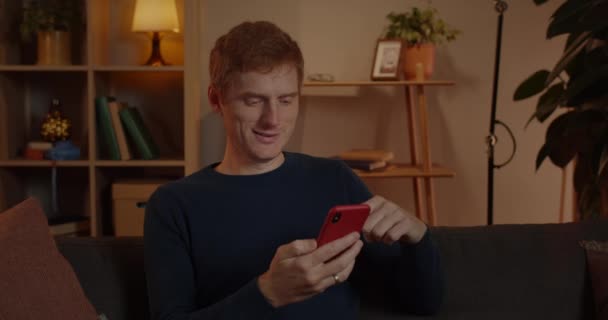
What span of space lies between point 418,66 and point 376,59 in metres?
0.19

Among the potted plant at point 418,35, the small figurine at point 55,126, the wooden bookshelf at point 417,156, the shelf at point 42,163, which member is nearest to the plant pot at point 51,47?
the small figurine at point 55,126

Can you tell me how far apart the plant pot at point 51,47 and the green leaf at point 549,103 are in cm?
198

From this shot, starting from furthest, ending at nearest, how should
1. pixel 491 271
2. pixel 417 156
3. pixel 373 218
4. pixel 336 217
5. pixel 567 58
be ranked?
pixel 417 156
pixel 567 58
pixel 491 271
pixel 373 218
pixel 336 217

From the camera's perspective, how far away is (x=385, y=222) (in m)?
1.23

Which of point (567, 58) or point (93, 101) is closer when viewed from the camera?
point (567, 58)

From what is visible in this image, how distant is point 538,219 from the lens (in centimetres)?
358

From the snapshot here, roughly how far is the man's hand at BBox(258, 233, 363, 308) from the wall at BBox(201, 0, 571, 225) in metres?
2.43

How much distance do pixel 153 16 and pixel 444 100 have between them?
1.41 meters

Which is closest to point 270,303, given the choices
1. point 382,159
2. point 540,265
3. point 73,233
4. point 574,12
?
point 540,265

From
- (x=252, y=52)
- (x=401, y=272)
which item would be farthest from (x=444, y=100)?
(x=252, y=52)

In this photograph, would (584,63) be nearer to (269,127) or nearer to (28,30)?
(269,127)

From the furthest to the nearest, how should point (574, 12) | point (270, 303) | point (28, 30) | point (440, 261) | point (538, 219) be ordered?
point (538, 219), point (28, 30), point (574, 12), point (440, 261), point (270, 303)

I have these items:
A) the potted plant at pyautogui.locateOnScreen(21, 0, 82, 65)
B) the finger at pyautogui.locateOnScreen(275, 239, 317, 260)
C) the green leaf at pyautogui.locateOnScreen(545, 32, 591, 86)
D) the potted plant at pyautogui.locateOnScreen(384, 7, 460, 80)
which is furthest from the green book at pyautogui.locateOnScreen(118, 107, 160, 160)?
the finger at pyautogui.locateOnScreen(275, 239, 317, 260)

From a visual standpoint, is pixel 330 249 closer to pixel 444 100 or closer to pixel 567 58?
pixel 567 58
